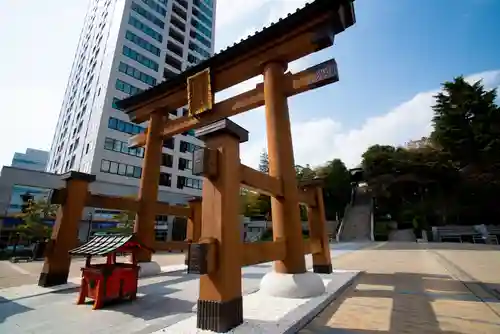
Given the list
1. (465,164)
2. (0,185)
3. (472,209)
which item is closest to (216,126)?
(0,185)

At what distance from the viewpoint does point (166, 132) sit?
955cm

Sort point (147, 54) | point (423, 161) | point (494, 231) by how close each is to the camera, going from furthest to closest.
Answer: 1. point (147, 54)
2. point (423, 161)
3. point (494, 231)

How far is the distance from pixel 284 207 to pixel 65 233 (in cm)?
583

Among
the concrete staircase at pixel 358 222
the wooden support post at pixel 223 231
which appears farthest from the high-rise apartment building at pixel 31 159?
the wooden support post at pixel 223 231

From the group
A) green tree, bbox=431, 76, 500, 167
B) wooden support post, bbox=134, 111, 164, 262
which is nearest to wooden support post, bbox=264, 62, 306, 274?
wooden support post, bbox=134, 111, 164, 262

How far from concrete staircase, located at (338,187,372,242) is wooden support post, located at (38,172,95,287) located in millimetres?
25516

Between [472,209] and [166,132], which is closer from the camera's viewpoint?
[166,132]

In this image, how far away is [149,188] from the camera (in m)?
8.94

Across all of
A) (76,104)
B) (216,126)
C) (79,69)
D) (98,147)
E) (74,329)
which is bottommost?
(74,329)

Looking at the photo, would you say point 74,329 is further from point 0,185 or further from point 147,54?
point 147,54

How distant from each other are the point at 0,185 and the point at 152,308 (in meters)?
21.4

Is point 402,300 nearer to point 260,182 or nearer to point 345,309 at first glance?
point 345,309

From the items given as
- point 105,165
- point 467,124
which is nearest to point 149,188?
point 105,165

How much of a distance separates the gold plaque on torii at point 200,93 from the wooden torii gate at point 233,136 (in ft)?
0.10
